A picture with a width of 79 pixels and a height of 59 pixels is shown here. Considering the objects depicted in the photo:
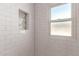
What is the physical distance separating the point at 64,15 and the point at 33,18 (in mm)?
777

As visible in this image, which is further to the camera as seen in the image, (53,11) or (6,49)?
(53,11)

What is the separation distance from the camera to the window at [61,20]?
6.61ft

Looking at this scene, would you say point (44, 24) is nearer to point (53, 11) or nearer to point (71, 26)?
point (53, 11)

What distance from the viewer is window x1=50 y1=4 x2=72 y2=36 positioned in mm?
2016

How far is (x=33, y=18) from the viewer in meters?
2.48

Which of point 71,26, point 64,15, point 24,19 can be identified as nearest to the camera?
point 71,26

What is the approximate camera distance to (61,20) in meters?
2.12

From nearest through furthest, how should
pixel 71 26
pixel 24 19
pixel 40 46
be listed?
pixel 71 26
pixel 24 19
pixel 40 46

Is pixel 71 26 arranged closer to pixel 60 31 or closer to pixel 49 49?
pixel 60 31

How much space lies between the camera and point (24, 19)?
2271 mm

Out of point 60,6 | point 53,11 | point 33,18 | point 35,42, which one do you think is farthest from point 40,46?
point 60,6

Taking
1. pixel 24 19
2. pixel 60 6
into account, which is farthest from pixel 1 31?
pixel 60 6

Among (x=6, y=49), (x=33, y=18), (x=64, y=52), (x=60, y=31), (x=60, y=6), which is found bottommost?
(x=64, y=52)

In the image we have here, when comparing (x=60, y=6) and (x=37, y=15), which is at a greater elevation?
(x=60, y=6)
